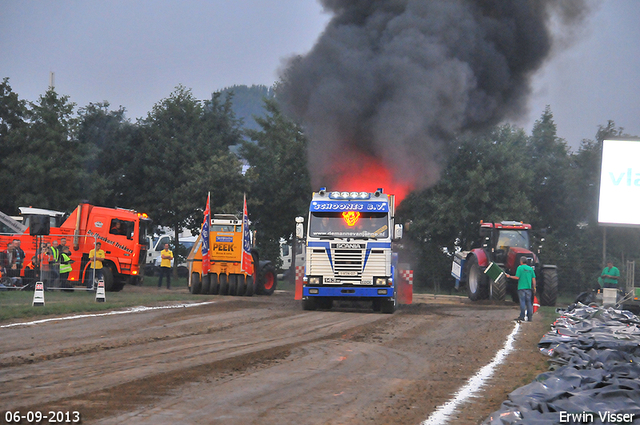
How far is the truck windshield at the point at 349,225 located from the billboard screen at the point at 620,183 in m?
11.6

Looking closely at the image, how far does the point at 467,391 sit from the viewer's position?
833cm

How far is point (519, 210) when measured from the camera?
41.7m

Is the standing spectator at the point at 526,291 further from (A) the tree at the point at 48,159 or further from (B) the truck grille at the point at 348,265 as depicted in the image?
(A) the tree at the point at 48,159

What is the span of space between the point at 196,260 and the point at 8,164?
1624cm

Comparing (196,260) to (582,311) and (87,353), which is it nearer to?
(582,311)

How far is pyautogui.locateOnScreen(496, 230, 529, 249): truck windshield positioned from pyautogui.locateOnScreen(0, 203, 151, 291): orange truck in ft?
46.3

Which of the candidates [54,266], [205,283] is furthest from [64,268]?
[205,283]

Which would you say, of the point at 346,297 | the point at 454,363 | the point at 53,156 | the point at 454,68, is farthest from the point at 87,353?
the point at 53,156

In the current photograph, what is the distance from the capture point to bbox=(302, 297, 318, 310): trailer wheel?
19.7 meters

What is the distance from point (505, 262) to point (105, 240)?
15.4 meters

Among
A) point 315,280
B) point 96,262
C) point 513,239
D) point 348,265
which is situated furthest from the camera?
point 513,239

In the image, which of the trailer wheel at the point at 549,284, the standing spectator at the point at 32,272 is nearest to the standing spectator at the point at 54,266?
the standing spectator at the point at 32,272

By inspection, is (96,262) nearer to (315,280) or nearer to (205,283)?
(205,283)

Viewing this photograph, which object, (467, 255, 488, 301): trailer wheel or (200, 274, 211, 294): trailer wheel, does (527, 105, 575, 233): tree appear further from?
(200, 274, 211, 294): trailer wheel
